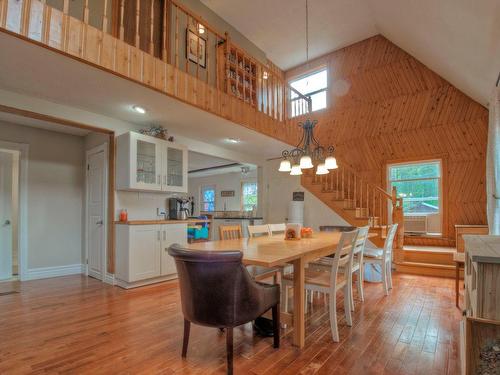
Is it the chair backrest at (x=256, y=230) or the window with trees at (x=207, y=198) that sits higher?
the window with trees at (x=207, y=198)

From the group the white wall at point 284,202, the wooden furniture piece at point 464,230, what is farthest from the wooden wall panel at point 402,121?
the white wall at point 284,202

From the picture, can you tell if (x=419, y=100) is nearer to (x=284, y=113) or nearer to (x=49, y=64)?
(x=284, y=113)

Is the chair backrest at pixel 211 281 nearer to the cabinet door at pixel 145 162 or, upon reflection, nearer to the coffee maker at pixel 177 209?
the cabinet door at pixel 145 162

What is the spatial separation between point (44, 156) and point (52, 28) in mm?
3023

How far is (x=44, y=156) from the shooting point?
4.62 meters

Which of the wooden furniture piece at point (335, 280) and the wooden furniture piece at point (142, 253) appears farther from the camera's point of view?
the wooden furniture piece at point (142, 253)

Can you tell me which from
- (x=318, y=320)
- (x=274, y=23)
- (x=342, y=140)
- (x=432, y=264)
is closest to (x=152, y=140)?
(x=318, y=320)

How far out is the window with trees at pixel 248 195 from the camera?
357 inches

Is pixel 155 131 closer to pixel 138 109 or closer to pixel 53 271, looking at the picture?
pixel 138 109

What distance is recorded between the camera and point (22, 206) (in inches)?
170

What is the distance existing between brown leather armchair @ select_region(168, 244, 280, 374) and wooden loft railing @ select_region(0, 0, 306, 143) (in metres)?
2.04

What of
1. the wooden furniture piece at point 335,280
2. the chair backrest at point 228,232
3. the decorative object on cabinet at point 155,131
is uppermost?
the decorative object on cabinet at point 155,131

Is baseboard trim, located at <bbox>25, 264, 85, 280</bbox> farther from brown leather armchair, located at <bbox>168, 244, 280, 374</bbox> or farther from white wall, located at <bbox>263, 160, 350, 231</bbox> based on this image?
white wall, located at <bbox>263, 160, 350, 231</bbox>

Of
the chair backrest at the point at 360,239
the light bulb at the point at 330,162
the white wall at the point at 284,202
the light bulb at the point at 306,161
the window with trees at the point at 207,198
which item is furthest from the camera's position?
the window with trees at the point at 207,198
